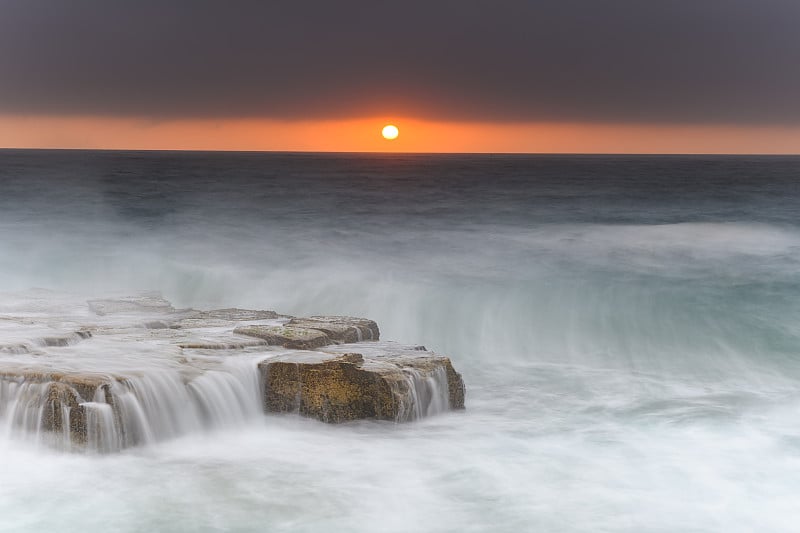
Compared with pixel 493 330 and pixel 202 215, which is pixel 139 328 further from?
pixel 202 215

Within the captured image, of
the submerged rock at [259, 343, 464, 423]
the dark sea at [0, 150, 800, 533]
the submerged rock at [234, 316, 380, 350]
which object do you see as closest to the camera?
the dark sea at [0, 150, 800, 533]

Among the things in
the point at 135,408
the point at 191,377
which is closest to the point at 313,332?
the point at 191,377

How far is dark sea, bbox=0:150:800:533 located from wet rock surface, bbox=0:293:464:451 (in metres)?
0.19

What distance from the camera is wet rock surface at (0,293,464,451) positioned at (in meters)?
8.40

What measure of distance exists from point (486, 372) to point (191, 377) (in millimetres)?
4927

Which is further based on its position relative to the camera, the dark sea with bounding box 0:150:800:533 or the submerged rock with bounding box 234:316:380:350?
the submerged rock with bounding box 234:316:380:350

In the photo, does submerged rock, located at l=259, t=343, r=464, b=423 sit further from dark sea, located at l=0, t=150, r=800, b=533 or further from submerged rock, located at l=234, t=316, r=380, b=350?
submerged rock, located at l=234, t=316, r=380, b=350

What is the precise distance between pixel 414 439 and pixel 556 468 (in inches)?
55.2

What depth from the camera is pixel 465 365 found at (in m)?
13.3

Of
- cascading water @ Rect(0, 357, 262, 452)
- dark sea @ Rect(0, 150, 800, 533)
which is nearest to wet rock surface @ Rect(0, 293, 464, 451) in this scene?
cascading water @ Rect(0, 357, 262, 452)

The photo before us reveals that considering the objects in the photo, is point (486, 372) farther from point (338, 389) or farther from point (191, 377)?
point (191, 377)

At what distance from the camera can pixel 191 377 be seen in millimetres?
9062

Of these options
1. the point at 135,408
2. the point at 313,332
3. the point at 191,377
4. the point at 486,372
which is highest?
the point at 313,332

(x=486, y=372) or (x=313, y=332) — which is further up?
(x=313, y=332)
